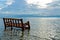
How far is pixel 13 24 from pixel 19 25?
82.6 inches

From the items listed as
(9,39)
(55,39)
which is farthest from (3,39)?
(55,39)

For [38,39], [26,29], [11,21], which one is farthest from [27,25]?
[38,39]

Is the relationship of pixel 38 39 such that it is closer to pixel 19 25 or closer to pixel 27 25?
pixel 19 25

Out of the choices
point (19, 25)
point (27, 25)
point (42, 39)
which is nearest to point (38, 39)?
point (42, 39)

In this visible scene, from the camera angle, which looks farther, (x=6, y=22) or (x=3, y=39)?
(x=6, y=22)

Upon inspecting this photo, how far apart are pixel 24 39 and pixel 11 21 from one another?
16480 millimetres

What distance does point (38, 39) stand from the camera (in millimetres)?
32375

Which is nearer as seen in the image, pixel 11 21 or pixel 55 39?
pixel 55 39

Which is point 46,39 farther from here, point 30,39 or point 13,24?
point 13,24

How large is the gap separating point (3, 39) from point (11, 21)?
16535 mm

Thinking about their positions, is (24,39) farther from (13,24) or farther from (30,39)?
(13,24)

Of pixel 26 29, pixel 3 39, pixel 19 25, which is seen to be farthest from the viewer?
pixel 26 29

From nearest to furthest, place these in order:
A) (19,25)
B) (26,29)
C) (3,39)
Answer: (3,39) → (19,25) → (26,29)

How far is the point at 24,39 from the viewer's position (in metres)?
32.2
